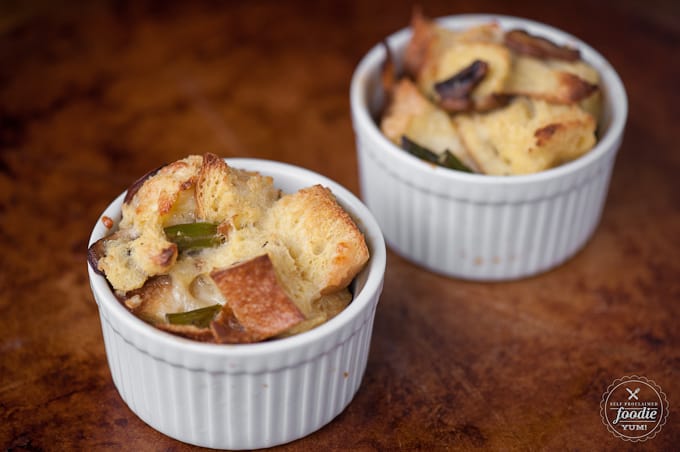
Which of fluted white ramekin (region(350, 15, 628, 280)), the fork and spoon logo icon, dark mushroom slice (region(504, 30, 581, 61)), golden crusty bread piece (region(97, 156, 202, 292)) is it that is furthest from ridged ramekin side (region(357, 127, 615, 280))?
golden crusty bread piece (region(97, 156, 202, 292))

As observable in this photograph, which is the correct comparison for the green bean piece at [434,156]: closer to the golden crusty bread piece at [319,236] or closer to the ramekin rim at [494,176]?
the ramekin rim at [494,176]

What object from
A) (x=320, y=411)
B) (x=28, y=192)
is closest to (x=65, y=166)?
(x=28, y=192)

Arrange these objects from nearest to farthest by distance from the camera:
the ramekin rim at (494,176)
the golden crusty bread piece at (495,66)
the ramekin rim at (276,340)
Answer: the ramekin rim at (276,340) → the ramekin rim at (494,176) → the golden crusty bread piece at (495,66)

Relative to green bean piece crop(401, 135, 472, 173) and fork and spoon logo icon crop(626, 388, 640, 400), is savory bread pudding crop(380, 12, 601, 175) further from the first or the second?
fork and spoon logo icon crop(626, 388, 640, 400)

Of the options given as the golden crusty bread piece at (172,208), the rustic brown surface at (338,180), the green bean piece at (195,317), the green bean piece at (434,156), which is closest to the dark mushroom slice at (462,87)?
the green bean piece at (434,156)

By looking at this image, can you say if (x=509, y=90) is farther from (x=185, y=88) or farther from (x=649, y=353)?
(x=185, y=88)

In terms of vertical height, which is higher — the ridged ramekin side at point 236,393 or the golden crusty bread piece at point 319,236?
the golden crusty bread piece at point 319,236
